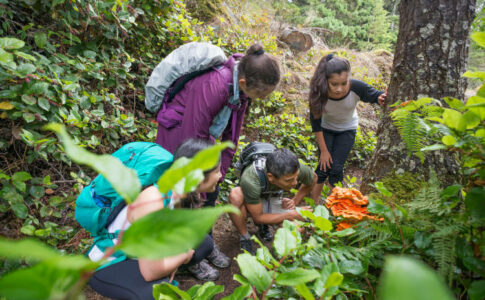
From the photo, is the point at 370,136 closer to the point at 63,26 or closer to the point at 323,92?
the point at 323,92

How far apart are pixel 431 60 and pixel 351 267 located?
1621mm

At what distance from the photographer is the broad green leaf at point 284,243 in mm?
948

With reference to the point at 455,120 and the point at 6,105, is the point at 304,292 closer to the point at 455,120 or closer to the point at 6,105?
the point at 455,120

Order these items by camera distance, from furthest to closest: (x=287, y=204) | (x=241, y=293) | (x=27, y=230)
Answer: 1. (x=287, y=204)
2. (x=27, y=230)
3. (x=241, y=293)

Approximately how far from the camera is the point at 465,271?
0.93 meters

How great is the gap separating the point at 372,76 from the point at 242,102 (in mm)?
7836

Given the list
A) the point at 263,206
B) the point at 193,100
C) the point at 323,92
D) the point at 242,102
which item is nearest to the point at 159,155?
the point at 193,100

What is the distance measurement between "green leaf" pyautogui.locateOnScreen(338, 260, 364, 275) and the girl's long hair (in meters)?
2.34

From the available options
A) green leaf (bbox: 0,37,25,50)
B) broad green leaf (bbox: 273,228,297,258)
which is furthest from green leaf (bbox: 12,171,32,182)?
broad green leaf (bbox: 273,228,297,258)

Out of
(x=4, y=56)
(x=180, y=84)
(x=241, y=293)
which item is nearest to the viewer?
(x=241, y=293)

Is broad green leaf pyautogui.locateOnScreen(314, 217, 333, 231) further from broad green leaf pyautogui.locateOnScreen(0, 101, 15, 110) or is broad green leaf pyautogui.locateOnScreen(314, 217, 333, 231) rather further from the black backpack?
broad green leaf pyautogui.locateOnScreen(0, 101, 15, 110)

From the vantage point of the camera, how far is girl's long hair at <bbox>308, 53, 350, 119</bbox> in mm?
3004

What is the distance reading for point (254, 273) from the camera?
90cm

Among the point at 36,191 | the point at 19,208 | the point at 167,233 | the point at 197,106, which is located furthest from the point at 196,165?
the point at 36,191
